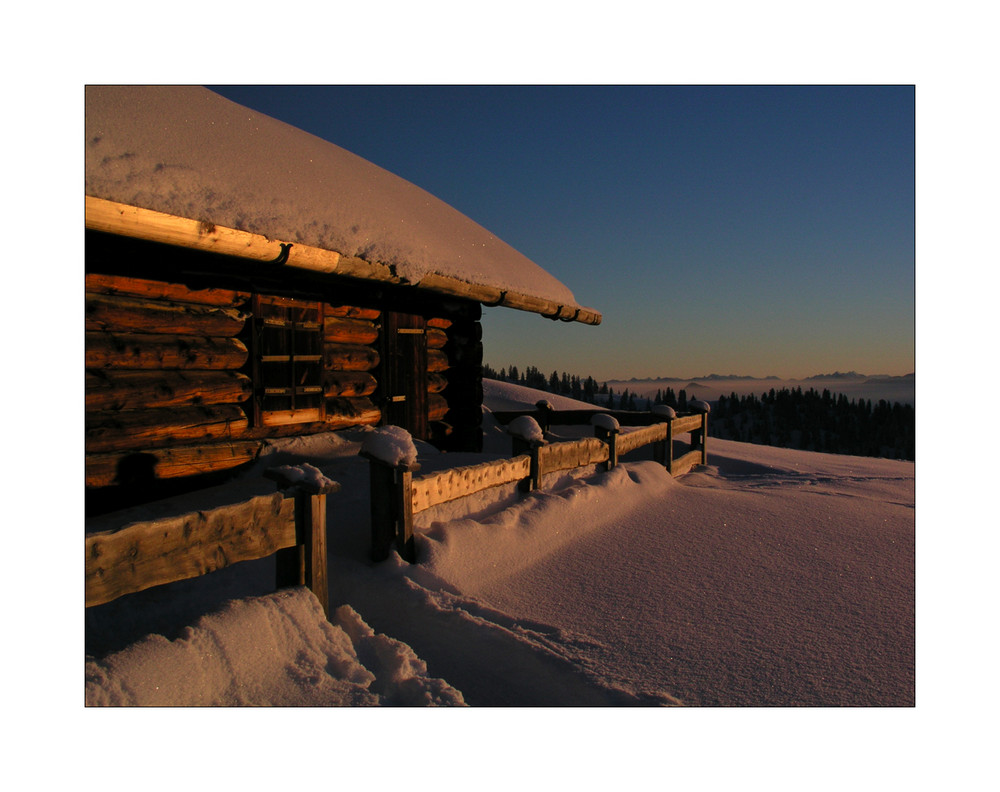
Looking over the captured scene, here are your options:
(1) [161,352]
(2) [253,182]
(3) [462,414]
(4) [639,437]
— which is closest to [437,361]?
(3) [462,414]

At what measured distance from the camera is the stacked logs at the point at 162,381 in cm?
418

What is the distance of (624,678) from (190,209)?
3337mm

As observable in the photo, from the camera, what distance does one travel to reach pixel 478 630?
3004 millimetres

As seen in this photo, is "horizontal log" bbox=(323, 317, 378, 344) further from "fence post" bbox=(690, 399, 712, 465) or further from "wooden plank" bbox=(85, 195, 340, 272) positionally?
"fence post" bbox=(690, 399, 712, 465)

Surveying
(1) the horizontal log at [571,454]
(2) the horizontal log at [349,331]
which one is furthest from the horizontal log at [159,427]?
(1) the horizontal log at [571,454]

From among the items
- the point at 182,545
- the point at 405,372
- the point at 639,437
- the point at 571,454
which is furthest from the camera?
the point at 405,372

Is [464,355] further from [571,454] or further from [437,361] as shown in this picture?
[571,454]

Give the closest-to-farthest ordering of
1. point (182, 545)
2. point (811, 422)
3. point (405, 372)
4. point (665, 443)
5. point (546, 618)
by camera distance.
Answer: point (182, 545) → point (546, 618) → point (405, 372) → point (665, 443) → point (811, 422)

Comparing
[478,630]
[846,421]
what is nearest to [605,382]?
[846,421]

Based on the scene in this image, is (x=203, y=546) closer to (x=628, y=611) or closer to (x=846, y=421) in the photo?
(x=628, y=611)

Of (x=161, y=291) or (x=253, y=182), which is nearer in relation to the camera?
(x=253, y=182)

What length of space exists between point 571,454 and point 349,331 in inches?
105

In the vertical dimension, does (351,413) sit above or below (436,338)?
below

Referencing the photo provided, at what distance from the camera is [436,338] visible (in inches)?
305
